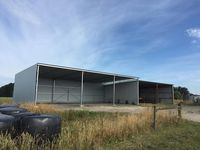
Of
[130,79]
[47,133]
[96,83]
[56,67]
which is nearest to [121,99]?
[130,79]

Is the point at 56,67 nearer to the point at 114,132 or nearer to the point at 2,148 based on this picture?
the point at 114,132

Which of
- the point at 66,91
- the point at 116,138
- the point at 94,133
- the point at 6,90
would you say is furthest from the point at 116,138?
the point at 6,90

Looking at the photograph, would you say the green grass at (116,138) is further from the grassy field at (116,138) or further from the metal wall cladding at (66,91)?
the metal wall cladding at (66,91)

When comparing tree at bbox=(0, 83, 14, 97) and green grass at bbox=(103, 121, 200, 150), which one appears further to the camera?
tree at bbox=(0, 83, 14, 97)

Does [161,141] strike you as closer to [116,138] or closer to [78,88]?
[116,138]

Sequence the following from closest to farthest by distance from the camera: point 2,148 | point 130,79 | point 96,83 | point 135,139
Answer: point 2,148, point 135,139, point 130,79, point 96,83

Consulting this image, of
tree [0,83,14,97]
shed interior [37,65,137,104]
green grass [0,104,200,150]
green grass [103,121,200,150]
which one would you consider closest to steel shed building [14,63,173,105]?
shed interior [37,65,137,104]

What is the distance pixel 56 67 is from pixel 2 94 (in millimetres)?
39115

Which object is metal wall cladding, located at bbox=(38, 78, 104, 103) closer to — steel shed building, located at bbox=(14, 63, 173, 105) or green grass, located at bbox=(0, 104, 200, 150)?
steel shed building, located at bbox=(14, 63, 173, 105)

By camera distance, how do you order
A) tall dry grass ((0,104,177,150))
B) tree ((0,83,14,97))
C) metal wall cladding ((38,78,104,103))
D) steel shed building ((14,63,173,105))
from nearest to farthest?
tall dry grass ((0,104,177,150)), steel shed building ((14,63,173,105)), metal wall cladding ((38,78,104,103)), tree ((0,83,14,97))

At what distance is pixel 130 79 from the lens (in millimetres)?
31344

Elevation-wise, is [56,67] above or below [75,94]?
above

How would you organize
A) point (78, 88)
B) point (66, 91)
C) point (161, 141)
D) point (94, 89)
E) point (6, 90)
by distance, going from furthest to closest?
point (6, 90) → point (94, 89) → point (78, 88) → point (66, 91) → point (161, 141)

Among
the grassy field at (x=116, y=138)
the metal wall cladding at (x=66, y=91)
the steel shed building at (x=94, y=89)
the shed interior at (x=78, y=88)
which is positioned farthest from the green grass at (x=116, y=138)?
the metal wall cladding at (x=66, y=91)
